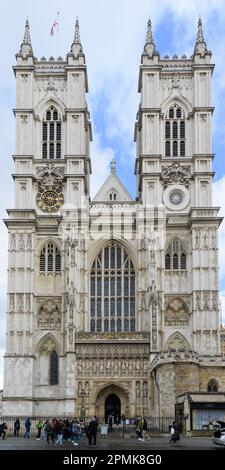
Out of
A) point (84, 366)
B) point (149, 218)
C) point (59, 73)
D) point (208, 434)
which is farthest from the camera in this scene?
point (59, 73)

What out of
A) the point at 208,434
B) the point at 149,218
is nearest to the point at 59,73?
the point at 149,218

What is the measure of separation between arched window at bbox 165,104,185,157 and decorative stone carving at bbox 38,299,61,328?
16.2m

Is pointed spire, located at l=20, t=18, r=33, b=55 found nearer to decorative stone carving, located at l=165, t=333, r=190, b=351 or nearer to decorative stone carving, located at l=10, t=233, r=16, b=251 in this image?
decorative stone carving, located at l=10, t=233, r=16, b=251

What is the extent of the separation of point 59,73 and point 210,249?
67.3ft

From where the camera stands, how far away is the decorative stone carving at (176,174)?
227ft

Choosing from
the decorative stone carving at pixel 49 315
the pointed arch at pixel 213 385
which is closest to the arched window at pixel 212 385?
the pointed arch at pixel 213 385

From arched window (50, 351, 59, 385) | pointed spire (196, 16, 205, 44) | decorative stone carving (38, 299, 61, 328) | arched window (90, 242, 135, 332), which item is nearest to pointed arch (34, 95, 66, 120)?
arched window (90, 242, 135, 332)

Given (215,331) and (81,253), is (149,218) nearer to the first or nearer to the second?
(81,253)

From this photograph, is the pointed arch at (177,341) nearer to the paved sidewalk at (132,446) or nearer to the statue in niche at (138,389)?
the statue in niche at (138,389)

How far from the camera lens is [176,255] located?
67500 mm

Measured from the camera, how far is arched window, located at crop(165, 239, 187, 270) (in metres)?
67.4

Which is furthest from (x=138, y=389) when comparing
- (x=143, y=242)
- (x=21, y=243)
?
(x=21, y=243)

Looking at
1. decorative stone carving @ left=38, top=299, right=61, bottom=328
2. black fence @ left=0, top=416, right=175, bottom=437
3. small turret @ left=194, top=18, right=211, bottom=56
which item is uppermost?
small turret @ left=194, top=18, right=211, bottom=56

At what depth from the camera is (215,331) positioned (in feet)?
210
